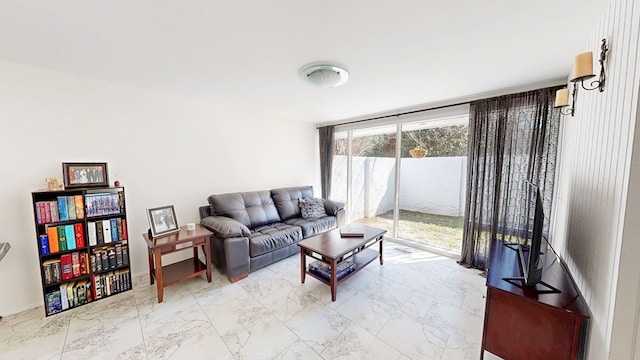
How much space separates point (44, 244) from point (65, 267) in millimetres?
259

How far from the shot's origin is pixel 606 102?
1.16m

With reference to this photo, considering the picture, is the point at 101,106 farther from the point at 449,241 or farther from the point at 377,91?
the point at 449,241

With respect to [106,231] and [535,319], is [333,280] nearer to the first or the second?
[535,319]

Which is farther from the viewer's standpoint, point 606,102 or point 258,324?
point 258,324

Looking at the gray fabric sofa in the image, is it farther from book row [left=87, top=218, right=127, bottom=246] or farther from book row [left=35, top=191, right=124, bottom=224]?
book row [left=35, top=191, right=124, bottom=224]

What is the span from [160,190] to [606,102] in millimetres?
3817

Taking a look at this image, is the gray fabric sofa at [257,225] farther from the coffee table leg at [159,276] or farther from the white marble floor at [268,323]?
the coffee table leg at [159,276]

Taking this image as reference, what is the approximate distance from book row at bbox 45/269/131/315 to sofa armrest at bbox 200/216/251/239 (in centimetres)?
87

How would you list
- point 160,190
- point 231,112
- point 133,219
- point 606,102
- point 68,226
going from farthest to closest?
point 231,112, point 160,190, point 133,219, point 68,226, point 606,102

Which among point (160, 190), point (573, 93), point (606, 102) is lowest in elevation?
point (160, 190)

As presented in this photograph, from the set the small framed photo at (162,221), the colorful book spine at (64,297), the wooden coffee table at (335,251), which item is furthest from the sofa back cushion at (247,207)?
the colorful book spine at (64,297)

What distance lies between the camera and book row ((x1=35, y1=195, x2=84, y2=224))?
6.04 feet

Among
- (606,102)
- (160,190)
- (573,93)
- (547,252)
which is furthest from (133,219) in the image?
(573,93)

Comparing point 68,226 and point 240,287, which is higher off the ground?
point 68,226
